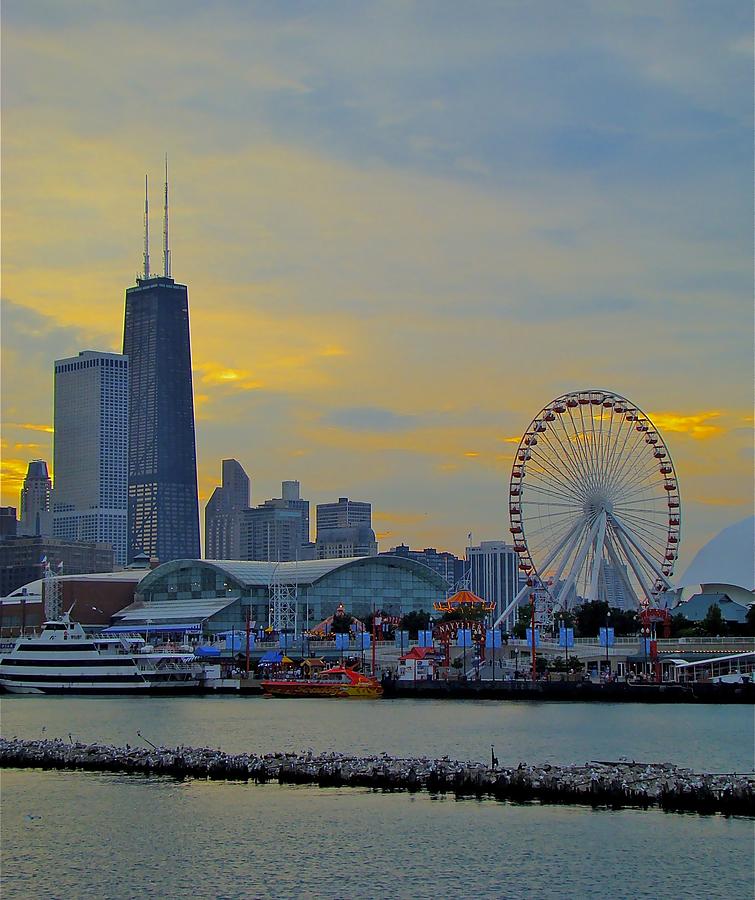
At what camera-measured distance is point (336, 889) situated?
42.2 m

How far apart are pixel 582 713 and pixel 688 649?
32228 millimetres

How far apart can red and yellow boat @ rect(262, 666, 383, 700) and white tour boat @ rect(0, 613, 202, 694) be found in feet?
27.0

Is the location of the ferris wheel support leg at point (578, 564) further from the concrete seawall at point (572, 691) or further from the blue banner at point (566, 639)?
the concrete seawall at point (572, 691)

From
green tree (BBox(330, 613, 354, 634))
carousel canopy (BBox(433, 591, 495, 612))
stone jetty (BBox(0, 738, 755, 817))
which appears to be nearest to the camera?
stone jetty (BBox(0, 738, 755, 817))

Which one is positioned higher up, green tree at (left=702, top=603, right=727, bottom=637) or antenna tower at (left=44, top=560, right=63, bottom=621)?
antenna tower at (left=44, top=560, right=63, bottom=621)

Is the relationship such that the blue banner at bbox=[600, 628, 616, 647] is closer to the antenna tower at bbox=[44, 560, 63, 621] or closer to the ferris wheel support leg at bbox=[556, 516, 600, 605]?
the ferris wheel support leg at bbox=[556, 516, 600, 605]

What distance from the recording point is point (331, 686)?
128 meters

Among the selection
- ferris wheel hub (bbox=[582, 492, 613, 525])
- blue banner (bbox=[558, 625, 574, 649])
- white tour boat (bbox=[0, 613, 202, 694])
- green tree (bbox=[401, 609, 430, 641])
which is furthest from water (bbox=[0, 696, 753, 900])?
green tree (bbox=[401, 609, 430, 641])

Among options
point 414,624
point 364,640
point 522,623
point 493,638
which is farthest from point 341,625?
point 493,638

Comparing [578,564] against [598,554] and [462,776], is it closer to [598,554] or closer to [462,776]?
[598,554]

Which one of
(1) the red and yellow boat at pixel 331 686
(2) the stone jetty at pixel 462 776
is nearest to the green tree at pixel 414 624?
(1) the red and yellow boat at pixel 331 686

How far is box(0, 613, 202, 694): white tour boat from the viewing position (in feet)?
418

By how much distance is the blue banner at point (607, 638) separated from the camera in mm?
131625

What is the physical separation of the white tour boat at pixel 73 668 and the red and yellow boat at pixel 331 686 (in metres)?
8.24
